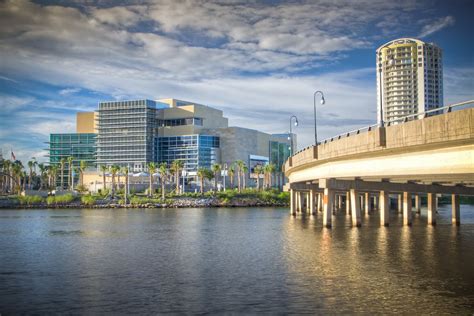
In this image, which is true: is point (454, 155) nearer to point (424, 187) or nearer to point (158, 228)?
point (424, 187)

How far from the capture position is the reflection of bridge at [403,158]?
33.9m

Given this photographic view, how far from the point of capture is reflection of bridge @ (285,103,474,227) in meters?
33.9

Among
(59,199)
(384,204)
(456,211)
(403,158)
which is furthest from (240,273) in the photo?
(59,199)

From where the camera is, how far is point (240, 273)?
3953 centimetres

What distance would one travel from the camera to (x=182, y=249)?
179 feet

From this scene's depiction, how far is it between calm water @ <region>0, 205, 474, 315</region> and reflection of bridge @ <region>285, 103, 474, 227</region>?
273 inches

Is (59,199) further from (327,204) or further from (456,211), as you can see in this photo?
(456,211)

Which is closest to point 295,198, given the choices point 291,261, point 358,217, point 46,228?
Result: point 358,217

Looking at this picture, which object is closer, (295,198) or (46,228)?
(46,228)

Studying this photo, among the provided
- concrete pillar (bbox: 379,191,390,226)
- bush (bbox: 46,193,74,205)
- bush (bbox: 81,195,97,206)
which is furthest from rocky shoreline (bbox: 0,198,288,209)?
concrete pillar (bbox: 379,191,390,226)

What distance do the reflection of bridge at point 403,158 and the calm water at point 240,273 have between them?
6936 mm

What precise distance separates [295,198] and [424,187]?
44.6m

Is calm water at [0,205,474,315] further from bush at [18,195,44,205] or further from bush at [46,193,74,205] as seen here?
bush at [18,195,44,205]

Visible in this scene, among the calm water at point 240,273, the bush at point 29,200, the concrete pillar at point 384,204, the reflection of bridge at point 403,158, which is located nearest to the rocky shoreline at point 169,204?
the bush at point 29,200
